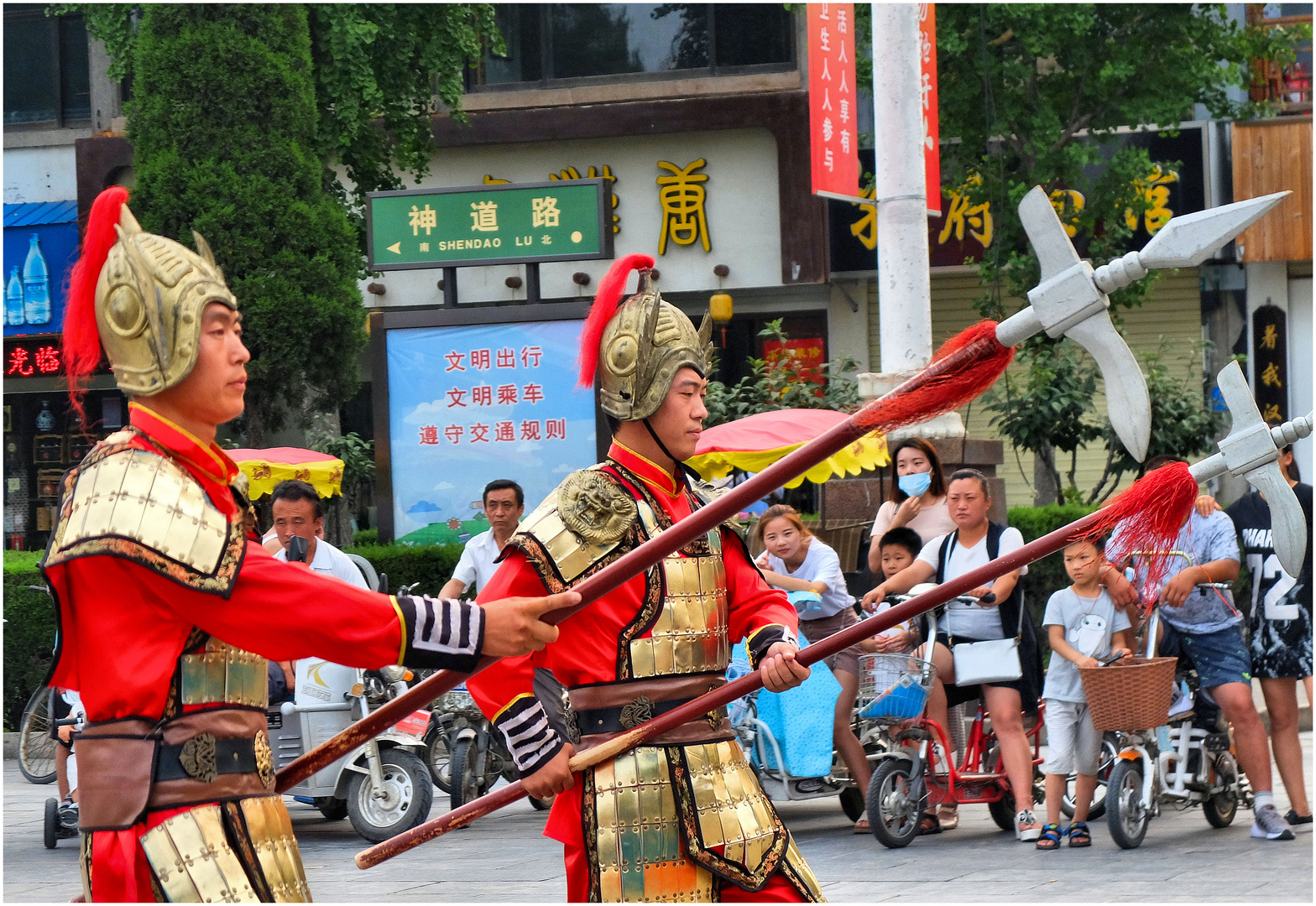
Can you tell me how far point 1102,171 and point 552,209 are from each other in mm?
8338

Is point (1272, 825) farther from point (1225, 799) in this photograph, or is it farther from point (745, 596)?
point (745, 596)

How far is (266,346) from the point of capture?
13.5 metres

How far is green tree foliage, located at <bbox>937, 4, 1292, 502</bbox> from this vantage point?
14383mm

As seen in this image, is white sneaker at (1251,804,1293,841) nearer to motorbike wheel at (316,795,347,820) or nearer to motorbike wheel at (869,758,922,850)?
motorbike wheel at (869,758,922,850)

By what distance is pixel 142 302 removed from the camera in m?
2.99

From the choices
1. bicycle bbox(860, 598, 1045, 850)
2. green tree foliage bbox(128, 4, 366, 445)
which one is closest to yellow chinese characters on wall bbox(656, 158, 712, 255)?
green tree foliage bbox(128, 4, 366, 445)

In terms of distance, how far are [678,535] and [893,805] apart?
4444 millimetres

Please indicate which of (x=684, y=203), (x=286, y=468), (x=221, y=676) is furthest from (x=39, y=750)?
(x=684, y=203)

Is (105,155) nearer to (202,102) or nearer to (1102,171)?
(202,102)

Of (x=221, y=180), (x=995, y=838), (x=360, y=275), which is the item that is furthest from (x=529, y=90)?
(x=995, y=838)

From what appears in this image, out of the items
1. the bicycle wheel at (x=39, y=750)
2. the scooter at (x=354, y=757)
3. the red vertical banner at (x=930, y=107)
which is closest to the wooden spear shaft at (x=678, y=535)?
the scooter at (x=354, y=757)

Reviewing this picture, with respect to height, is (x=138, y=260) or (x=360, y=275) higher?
(x=360, y=275)

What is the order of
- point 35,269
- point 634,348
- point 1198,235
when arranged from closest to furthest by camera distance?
point 1198,235, point 634,348, point 35,269

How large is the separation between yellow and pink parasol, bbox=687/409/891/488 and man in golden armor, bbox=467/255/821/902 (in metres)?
5.49
